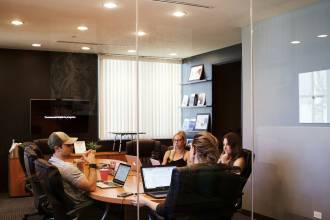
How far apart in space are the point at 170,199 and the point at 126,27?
9.36 ft

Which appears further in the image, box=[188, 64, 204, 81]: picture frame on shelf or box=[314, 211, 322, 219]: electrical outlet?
box=[188, 64, 204, 81]: picture frame on shelf

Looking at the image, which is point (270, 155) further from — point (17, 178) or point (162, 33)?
point (17, 178)

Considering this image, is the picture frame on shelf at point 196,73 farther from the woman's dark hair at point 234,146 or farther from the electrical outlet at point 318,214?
the electrical outlet at point 318,214

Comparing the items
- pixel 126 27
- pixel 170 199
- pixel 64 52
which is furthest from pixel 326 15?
pixel 64 52

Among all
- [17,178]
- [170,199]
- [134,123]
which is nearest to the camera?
[170,199]

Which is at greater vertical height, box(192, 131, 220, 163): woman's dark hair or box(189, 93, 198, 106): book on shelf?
box(189, 93, 198, 106): book on shelf

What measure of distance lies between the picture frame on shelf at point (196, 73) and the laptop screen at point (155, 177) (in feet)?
6.24

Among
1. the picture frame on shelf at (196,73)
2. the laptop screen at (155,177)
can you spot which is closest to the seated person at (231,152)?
the picture frame on shelf at (196,73)

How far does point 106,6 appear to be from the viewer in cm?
432

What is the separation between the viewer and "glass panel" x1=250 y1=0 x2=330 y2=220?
4184mm

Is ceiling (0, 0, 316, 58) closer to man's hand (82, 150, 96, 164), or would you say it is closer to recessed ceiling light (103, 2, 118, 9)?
recessed ceiling light (103, 2, 118, 9)

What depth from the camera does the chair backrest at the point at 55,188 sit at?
9.81ft

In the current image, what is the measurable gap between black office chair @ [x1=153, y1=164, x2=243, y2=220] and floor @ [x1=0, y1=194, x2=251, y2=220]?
2.09 meters

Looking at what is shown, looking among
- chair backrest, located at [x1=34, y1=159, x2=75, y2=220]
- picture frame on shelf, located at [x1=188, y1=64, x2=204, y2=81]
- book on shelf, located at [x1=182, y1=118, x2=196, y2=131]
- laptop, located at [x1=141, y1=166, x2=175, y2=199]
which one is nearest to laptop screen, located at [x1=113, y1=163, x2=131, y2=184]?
laptop, located at [x1=141, y1=166, x2=175, y2=199]
